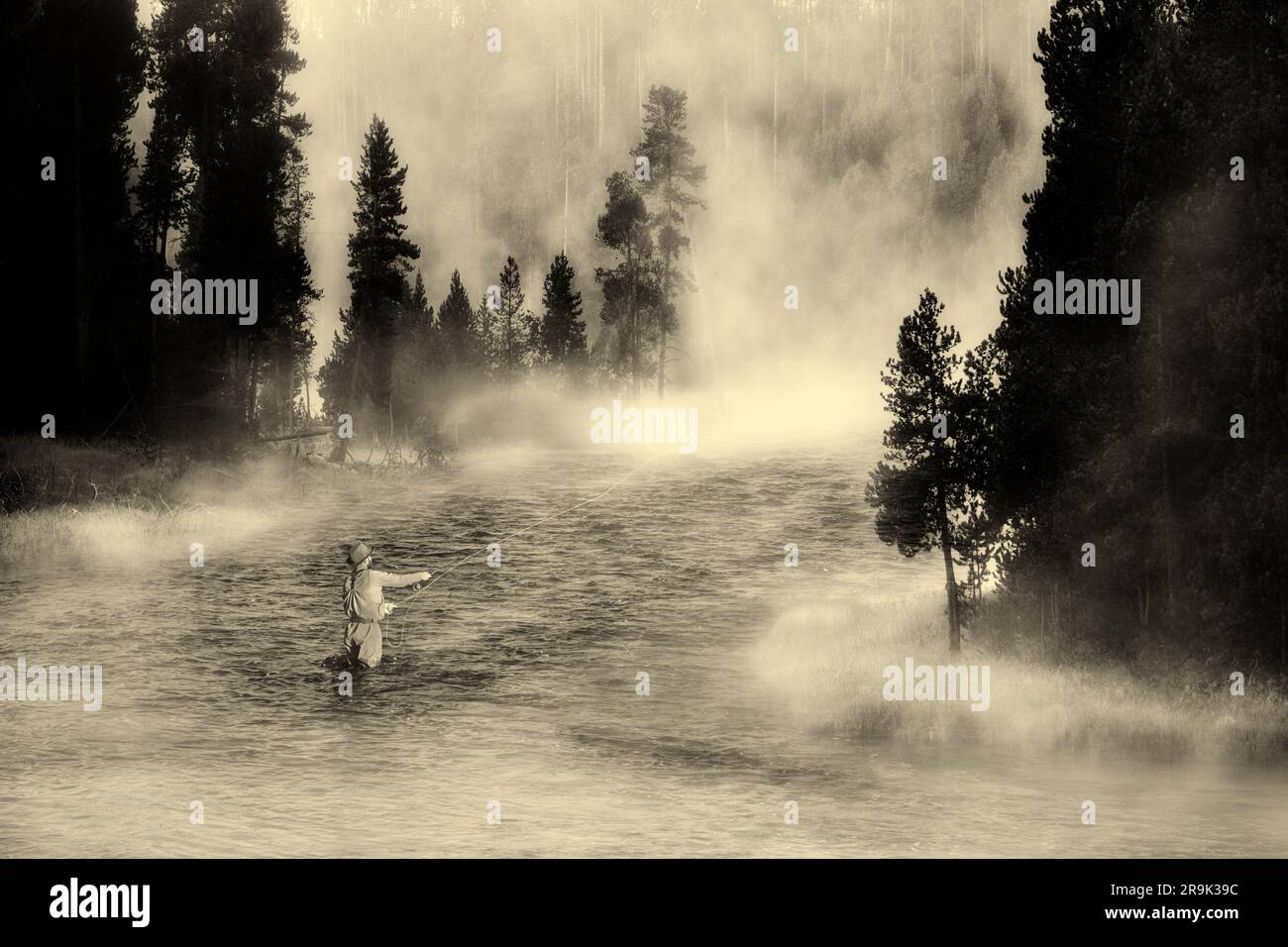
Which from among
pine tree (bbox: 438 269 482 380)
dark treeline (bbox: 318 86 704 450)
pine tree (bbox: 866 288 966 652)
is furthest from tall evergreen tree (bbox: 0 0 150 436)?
pine tree (bbox: 438 269 482 380)

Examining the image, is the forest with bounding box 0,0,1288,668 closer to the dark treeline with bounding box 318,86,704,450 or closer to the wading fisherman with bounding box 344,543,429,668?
the dark treeline with bounding box 318,86,704,450

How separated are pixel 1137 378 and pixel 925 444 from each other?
458 centimetres

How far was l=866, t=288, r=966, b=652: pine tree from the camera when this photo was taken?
97.3ft

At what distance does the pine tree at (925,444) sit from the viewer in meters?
29.7

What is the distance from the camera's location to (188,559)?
117 ft

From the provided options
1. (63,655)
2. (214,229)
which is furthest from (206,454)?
(63,655)

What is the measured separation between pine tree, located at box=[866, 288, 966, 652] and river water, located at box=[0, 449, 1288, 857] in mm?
4508

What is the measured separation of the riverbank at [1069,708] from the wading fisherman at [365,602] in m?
7.77

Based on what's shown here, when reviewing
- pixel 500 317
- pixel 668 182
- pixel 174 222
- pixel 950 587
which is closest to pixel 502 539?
pixel 950 587

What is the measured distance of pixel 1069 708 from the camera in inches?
1019

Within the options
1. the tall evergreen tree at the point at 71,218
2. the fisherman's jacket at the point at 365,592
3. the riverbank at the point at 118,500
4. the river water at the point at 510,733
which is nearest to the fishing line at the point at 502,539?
the river water at the point at 510,733

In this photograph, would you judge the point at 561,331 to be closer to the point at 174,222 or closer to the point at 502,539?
the point at 174,222

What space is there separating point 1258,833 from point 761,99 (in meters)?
168

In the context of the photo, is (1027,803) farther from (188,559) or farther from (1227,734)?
(188,559)
